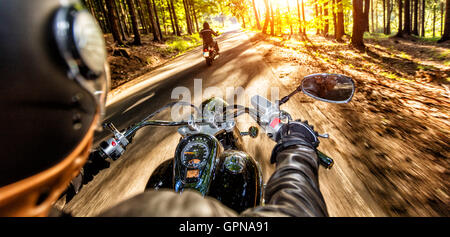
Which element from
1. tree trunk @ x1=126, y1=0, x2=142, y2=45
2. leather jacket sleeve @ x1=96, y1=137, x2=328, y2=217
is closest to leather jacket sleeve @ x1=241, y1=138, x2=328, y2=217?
leather jacket sleeve @ x1=96, y1=137, x2=328, y2=217

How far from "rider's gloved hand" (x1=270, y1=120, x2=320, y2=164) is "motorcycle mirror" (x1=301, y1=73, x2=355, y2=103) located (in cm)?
51

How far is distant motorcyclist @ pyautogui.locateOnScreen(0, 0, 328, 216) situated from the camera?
0.55m

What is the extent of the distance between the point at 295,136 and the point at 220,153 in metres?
0.59

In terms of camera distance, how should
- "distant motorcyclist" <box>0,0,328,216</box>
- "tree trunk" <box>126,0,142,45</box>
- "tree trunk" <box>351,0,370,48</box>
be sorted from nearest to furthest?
"distant motorcyclist" <box>0,0,328,216</box>, "tree trunk" <box>351,0,370,48</box>, "tree trunk" <box>126,0,142,45</box>

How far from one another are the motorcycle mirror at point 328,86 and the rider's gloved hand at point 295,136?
0.51 m

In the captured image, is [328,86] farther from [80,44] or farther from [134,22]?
[134,22]

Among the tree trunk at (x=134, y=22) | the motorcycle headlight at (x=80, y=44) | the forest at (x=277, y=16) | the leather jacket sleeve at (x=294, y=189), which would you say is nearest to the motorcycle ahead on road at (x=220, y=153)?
the leather jacket sleeve at (x=294, y=189)

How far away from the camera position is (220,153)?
4.92 feet

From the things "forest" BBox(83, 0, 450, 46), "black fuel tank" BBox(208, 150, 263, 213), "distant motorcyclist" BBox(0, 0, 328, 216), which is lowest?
"black fuel tank" BBox(208, 150, 263, 213)

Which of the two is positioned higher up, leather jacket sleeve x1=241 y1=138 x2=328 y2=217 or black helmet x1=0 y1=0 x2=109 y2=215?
black helmet x1=0 y1=0 x2=109 y2=215

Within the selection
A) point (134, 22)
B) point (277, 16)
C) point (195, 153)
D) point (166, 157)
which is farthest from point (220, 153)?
point (277, 16)

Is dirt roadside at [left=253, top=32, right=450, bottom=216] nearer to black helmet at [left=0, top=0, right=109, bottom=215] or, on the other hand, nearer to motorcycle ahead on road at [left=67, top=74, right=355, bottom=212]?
motorcycle ahead on road at [left=67, top=74, right=355, bottom=212]
